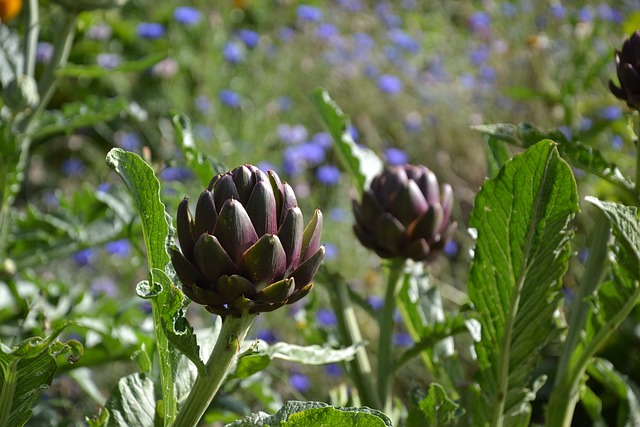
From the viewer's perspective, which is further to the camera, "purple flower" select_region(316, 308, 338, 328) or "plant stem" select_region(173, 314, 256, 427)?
"purple flower" select_region(316, 308, 338, 328)

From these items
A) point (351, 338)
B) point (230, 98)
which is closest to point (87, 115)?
point (351, 338)

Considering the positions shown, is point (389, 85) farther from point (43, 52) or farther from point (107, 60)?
point (43, 52)

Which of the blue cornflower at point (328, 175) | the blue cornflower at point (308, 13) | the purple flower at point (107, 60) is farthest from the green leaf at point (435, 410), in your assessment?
the blue cornflower at point (308, 13)

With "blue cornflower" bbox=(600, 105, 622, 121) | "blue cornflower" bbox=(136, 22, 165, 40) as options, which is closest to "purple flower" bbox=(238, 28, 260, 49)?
"blue cornflower" bbox=(136, 22, 165, 40)

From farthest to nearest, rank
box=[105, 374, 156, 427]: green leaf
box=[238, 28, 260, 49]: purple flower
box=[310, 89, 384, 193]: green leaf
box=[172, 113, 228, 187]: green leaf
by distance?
box=[238, 28, 260, 49]: purple flower
box=[310, 89, 384, 193]: green leaf
box=[172, 113, 228, 187]: green leaf
box=[105, 374, 156, 427]: green leaf

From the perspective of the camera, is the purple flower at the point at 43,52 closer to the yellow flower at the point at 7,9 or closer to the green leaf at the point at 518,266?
the yellow flower at the point at 7,9

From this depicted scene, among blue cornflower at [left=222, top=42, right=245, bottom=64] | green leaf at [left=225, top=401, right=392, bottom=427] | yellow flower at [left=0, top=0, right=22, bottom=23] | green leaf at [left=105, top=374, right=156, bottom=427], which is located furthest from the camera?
blue cornflower at [left=222, top=42, right=245, bottom=64]

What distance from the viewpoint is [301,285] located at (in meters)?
0.55

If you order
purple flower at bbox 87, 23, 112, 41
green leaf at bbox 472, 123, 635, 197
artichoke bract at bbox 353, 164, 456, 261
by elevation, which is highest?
green leaf at bbox 472, 123, 635, 197

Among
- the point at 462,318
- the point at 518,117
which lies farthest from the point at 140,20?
the point at 462,318

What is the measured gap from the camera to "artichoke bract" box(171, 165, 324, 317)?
0.53 metres

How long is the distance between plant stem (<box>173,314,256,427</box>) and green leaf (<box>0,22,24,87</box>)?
62cm

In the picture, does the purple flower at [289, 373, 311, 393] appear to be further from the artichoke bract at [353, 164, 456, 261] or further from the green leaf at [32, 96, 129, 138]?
the artichoke bract at [353, 164, 456, 261]

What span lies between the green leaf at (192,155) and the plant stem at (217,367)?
248 mm
